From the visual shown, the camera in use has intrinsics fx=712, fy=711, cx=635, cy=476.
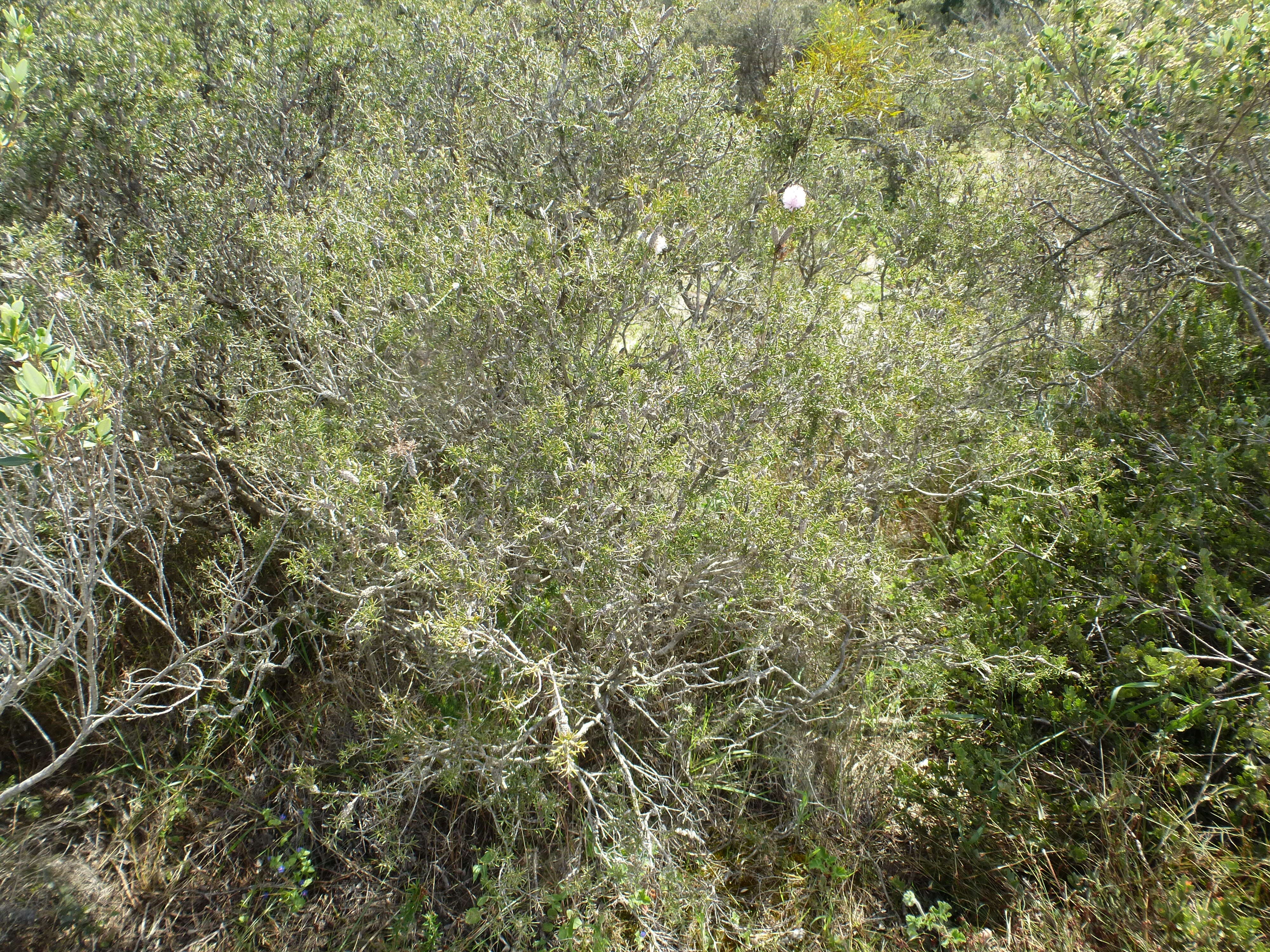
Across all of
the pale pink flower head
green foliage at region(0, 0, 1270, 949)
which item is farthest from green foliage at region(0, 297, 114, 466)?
the pale pink flower head

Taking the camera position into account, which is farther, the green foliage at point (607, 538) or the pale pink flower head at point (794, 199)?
the pale pink flower head at point (794, 199)

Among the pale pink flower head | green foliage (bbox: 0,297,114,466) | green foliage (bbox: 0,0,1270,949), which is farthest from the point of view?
the pale pink flower head

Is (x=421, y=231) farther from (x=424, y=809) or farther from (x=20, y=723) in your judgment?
(x=20, y=723)

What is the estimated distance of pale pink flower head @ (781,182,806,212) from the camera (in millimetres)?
3041

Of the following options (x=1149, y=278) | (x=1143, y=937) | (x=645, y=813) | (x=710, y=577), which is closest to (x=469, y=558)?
(x=710, y=577)

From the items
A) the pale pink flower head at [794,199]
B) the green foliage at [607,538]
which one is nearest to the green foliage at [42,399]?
the green foliage at [607,538]

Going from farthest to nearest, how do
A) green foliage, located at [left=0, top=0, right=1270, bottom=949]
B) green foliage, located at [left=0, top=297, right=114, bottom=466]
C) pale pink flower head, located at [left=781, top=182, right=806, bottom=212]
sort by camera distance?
1. pale pink flower head, located at [left=781, top=182, right=806, bottom=212]
2. green foliage, located at [left=0, top=0, right=1270, bottom=949]
3. green foliage, located at [left=0, top=297, right=114, bottom=466]

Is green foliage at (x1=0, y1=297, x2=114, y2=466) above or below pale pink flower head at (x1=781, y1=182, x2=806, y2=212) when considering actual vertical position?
above

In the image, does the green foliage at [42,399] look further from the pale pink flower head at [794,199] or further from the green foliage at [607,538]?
the pale pink flower head at [794,199]

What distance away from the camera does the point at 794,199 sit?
3.04 metres

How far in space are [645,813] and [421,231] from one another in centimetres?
213

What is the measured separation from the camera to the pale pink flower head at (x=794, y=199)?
304 centimetres

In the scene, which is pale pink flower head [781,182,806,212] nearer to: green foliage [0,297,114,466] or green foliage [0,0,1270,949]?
green foliage [0,0,1270,949]

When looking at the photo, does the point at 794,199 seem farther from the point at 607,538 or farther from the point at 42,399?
the point at 42,399
